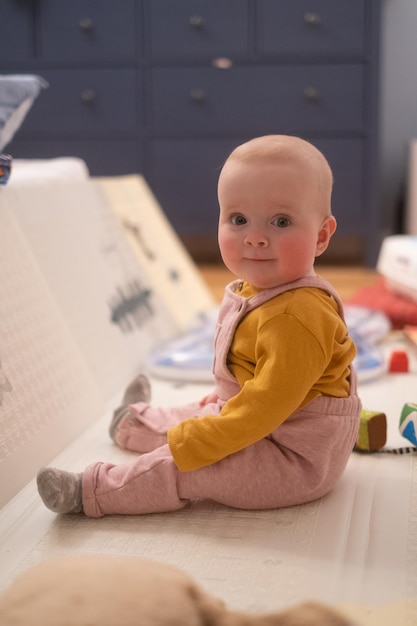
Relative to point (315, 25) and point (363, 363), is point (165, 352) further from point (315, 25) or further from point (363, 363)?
point (315, 25)

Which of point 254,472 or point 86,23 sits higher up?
point 86,23

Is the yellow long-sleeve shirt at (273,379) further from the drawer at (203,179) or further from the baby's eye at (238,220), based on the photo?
the drawer at (203,179)

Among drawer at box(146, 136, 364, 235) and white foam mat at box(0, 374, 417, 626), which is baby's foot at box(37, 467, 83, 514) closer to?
white foam mat at box(0, 374, 417, 626)

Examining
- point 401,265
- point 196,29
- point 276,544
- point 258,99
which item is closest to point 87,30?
point 196,29

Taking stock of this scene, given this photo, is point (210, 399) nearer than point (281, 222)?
No

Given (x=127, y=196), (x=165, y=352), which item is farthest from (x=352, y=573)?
(x=127, y=196)

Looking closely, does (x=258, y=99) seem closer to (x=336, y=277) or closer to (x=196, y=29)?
(x=196, y=29)

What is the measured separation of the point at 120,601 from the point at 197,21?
7.76 feet

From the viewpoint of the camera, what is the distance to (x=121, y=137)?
2889mm

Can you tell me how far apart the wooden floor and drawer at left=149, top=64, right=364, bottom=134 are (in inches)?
16.8

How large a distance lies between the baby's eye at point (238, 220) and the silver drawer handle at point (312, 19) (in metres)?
1.92

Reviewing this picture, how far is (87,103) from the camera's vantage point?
2877 mm

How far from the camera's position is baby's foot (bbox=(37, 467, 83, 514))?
0.96 metres

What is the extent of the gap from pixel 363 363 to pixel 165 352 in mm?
353
